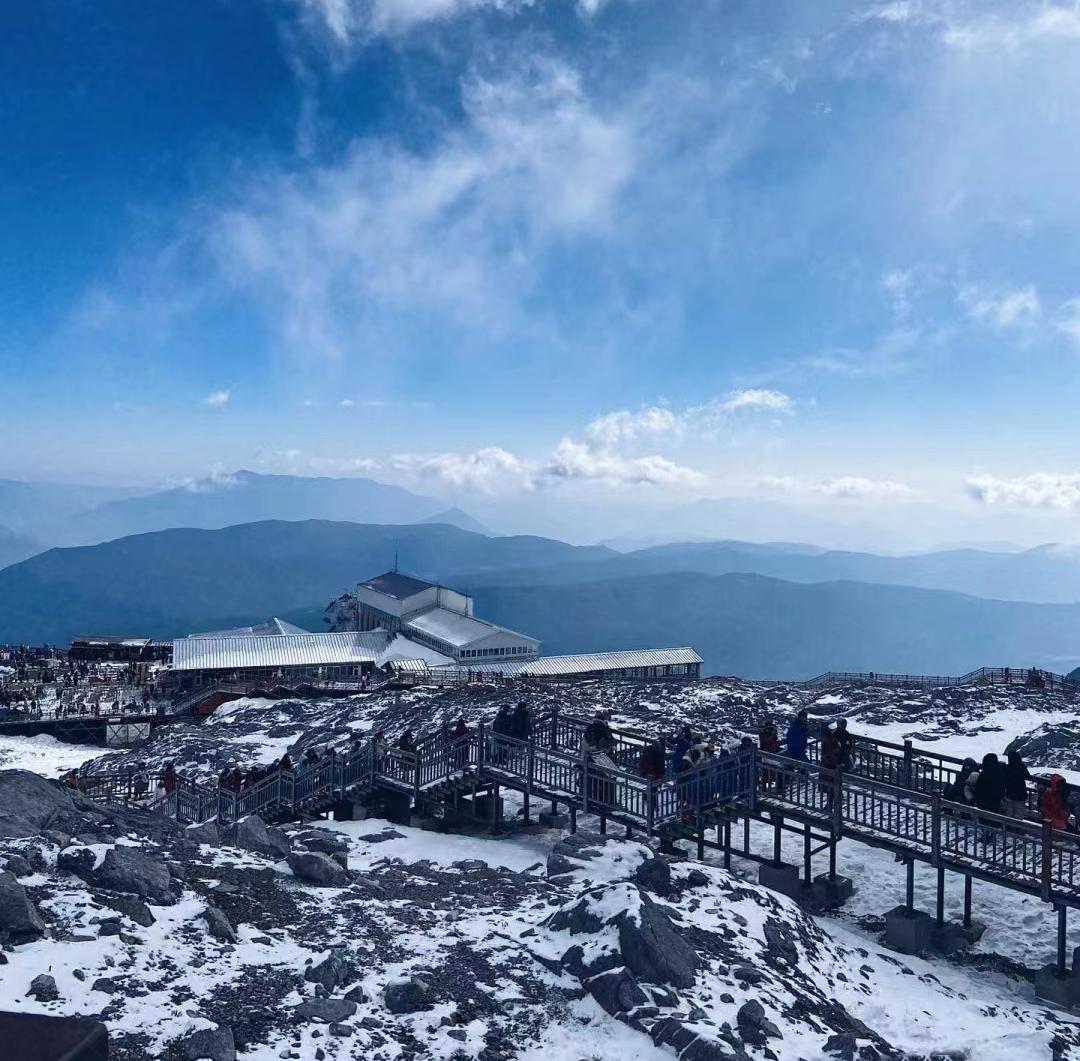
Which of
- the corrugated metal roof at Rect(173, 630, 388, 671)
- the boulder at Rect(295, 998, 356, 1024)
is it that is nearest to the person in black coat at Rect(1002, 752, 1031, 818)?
the boulder at Rect(295, 998, 356, 1024)

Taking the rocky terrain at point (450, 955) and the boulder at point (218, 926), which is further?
the boulder at point (218, 926)

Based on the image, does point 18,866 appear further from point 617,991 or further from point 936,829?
point 936,829

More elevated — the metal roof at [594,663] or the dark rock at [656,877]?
the dark rock at [656,877]

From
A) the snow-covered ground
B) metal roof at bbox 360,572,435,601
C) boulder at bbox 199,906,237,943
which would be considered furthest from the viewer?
metal roof at bbox 360,572,435,601

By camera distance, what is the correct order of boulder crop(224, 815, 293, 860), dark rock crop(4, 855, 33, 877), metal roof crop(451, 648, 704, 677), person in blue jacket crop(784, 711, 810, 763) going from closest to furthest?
1. dark rock crop(4, 855, 33, 877)
2. boulder crop(224, 815, 293, 860)
3. person in blue jacket crop(784, 711, 810, 763)
4. metal roof crop(451, 648, 704, 677)

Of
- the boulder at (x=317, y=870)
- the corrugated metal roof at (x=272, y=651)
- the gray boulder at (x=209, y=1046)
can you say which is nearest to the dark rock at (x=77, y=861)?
the boulder at (x=317, y=870)

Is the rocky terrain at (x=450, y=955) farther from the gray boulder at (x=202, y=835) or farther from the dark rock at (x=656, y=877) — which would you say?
the gray boulder at (x=202, y=835)

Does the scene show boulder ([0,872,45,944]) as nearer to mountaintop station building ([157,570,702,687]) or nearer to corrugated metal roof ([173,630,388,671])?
mountaintop station building ([157,570,702,687])

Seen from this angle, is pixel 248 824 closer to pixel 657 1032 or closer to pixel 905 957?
pixel 657 1032
